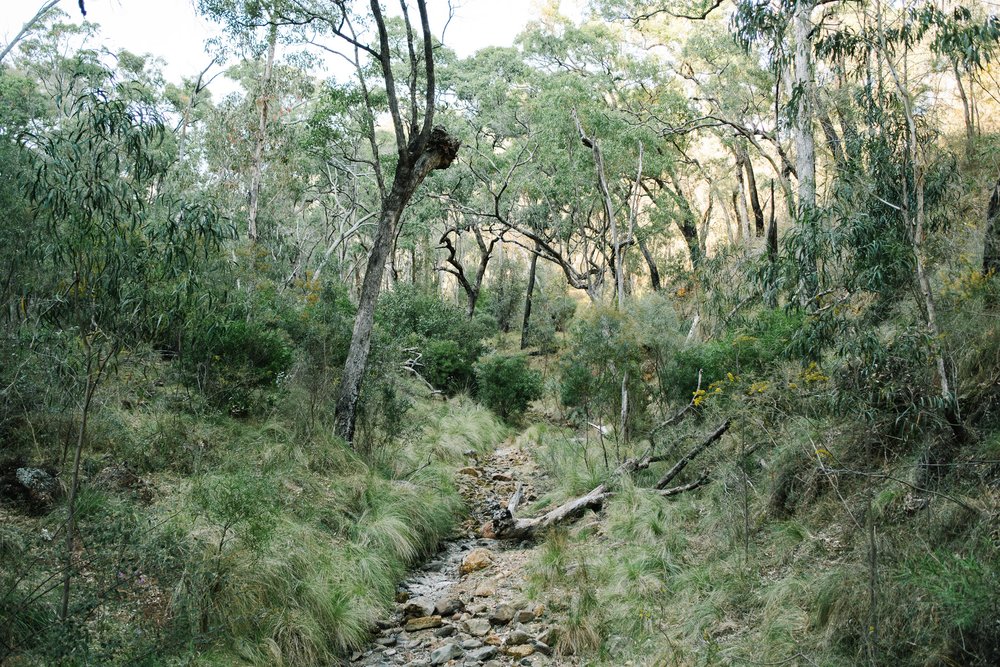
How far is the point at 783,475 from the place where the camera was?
624 centimetres

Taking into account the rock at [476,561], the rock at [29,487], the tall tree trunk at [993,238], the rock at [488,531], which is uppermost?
the tall tree trunk at [993,238]

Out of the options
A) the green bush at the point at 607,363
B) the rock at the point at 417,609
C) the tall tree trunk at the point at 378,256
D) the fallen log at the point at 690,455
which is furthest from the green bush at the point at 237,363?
the fallen log at the point at 690,455

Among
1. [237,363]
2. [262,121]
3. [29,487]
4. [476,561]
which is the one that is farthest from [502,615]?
[262,121]

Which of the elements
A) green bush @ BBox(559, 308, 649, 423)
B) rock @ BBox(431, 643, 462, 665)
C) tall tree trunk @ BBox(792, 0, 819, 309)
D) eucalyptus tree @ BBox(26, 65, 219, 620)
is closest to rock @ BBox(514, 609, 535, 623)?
rock @ BBox(431, 643, 462, 665)

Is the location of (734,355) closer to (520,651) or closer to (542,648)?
(542,648)

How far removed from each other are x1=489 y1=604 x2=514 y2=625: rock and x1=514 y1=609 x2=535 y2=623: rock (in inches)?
2.9

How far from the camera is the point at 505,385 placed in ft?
53.0

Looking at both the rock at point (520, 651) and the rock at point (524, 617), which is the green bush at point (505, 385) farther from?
the rock at point (520, 651)

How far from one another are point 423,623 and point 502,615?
706mm

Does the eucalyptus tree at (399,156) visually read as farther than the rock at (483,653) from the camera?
Yes

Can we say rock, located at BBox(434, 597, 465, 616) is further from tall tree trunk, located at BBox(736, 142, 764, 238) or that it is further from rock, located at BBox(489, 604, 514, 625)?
tall tree trunk, located at BBox(736, 142, 764, 238)

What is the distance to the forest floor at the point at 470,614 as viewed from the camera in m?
5.43

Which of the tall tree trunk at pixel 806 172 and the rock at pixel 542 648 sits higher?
the tall tree trunk at pixel 806 172

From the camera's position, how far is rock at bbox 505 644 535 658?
5.39 m
